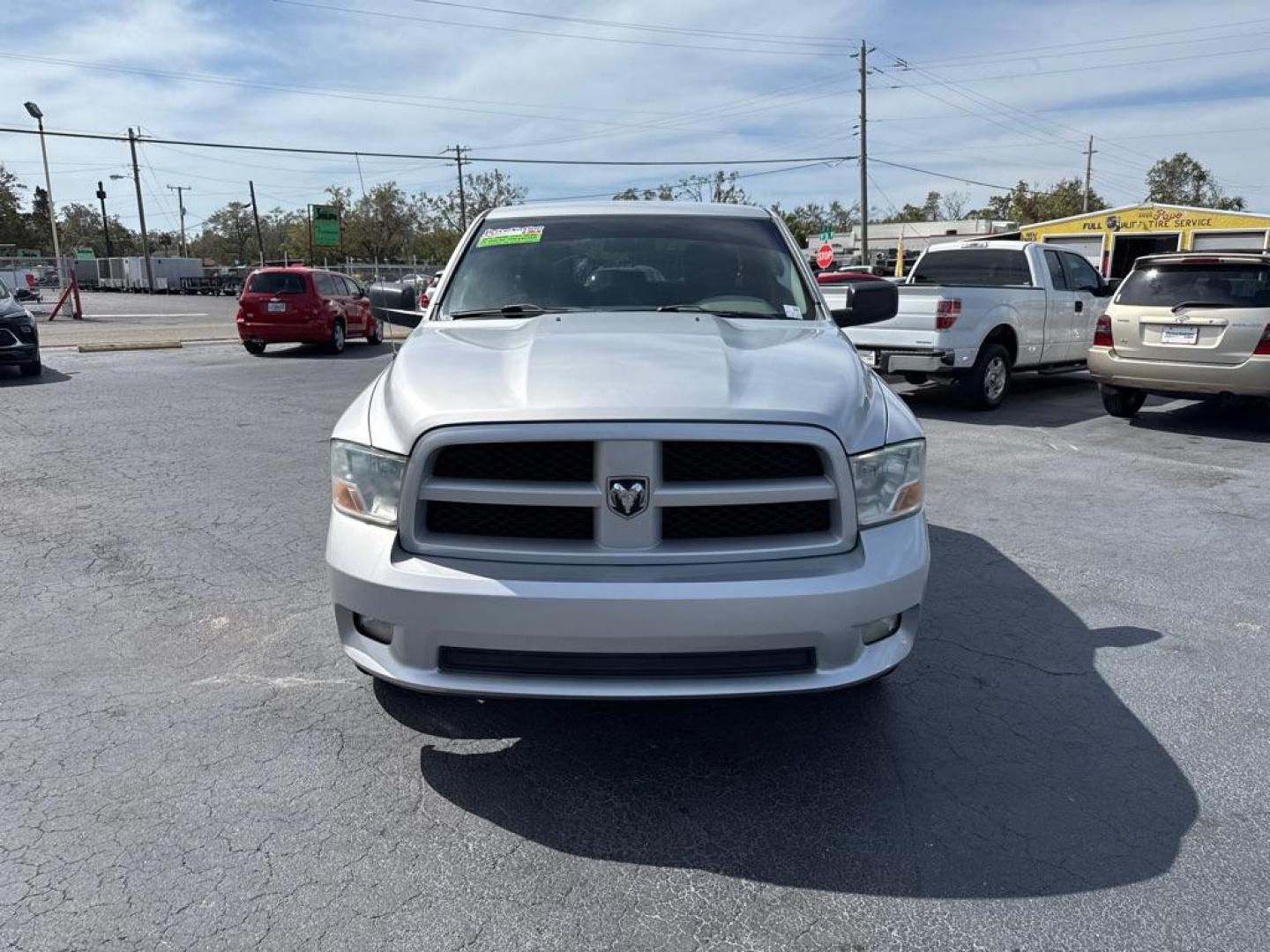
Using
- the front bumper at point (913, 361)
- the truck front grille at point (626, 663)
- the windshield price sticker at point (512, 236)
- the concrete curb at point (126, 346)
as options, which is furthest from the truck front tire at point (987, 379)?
the concrete curb at point (126, 346)

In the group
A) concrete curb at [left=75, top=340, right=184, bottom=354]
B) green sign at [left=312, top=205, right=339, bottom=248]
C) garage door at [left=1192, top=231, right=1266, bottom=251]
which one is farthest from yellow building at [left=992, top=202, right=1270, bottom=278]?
green sign at [left=312, top=205, right=339, bottom=248]

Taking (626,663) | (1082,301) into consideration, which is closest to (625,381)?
(626,663)

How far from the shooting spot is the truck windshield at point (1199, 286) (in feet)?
28.6

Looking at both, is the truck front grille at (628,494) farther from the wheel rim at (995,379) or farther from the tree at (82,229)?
the tree at (82,229)

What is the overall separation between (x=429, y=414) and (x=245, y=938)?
145cm

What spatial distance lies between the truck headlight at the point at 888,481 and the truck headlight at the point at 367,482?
54.1 inches

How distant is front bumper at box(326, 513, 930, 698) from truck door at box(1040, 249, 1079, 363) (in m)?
9.82

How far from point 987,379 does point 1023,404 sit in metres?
1.28

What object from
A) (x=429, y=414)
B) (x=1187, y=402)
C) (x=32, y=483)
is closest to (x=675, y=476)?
(x=429, y=414)

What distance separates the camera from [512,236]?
14.8 ft

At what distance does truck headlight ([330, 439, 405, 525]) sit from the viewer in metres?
2.77

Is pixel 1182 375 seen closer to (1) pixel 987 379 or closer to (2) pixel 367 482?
(1) pixel 987 379

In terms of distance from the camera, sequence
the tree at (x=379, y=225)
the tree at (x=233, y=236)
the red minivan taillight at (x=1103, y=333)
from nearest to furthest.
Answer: the red minivan taillight at (x=1103, y=333)
the tree at (x=379, y=225)
the tree at (x=233, y=236)

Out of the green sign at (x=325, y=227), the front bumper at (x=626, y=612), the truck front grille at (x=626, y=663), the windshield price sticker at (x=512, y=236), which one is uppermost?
the green sign at (x=325, y=227)
